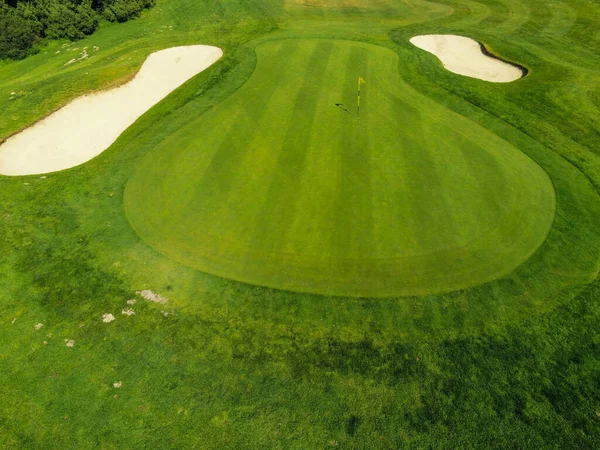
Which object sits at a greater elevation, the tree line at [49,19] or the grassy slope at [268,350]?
the tree line at [49,19]

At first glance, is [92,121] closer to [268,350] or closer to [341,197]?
[341,197]

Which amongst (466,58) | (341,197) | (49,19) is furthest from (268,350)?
(49,19)

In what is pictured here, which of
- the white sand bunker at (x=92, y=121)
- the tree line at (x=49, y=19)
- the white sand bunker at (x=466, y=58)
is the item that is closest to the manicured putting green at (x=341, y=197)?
the white sand bunker at (x=92, y=121)

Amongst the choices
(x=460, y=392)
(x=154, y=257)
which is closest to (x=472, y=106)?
(x=460, y=392)

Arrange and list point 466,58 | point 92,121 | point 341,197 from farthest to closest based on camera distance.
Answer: point 466,58
point 92,121
point 341,197

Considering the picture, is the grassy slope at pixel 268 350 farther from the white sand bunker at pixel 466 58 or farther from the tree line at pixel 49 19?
the tree line at pixel 49 19
